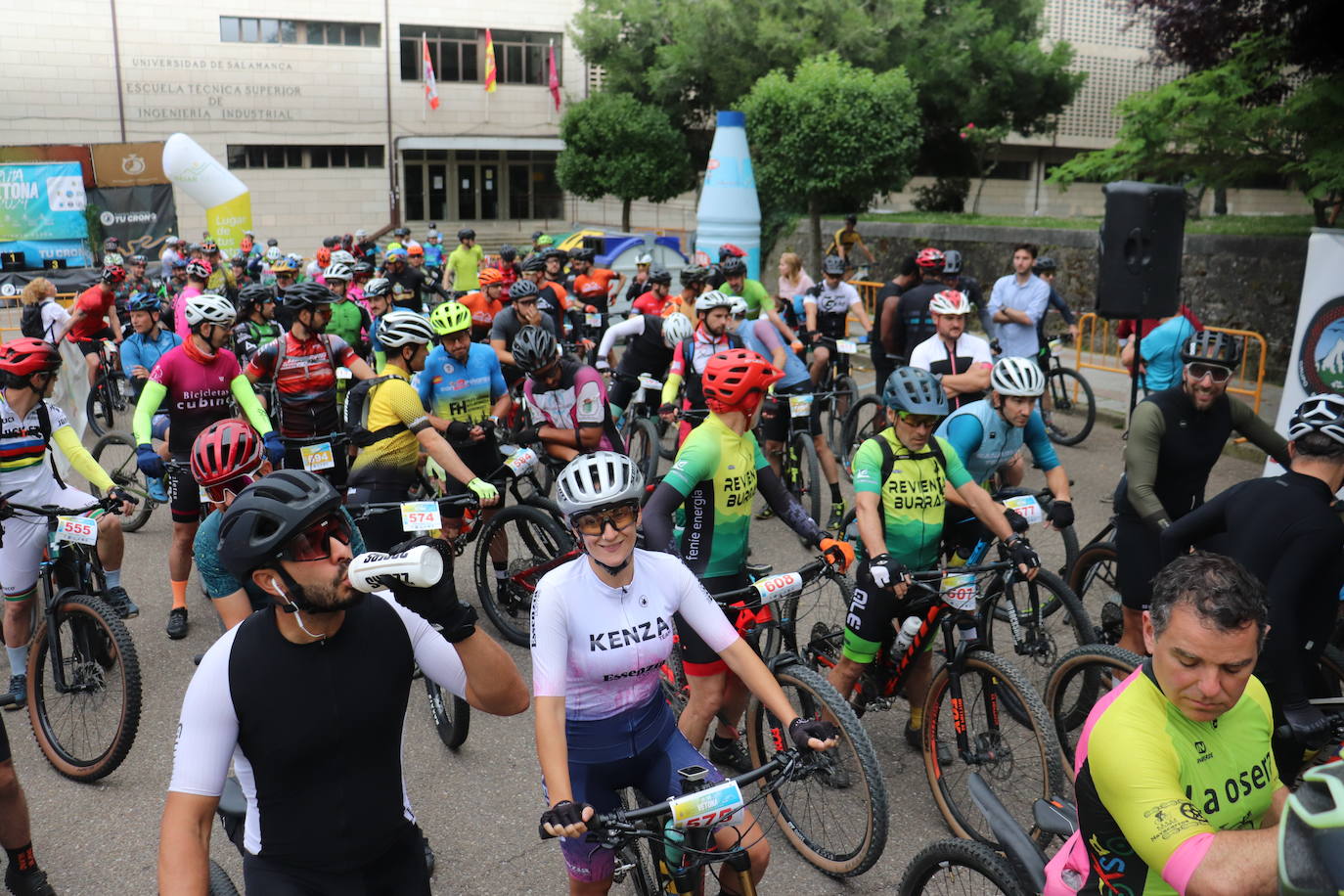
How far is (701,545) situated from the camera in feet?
17.0

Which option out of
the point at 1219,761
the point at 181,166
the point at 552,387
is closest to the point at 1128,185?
the point at 552,387

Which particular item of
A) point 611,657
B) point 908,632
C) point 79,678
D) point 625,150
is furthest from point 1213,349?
point 625,150

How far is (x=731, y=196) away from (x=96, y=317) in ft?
35.3

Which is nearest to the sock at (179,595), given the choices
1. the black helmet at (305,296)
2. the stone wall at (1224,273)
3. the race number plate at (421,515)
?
the black helmet at (305,296)

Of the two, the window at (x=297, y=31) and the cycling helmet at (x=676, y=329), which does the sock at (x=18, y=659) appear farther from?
the window at (x=297, y=31)

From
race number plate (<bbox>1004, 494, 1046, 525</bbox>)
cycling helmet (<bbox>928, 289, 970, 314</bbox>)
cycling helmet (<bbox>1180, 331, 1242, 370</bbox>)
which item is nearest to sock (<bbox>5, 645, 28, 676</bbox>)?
race number plate (<bbox>1004, 494, 1046, 525</bbox>)

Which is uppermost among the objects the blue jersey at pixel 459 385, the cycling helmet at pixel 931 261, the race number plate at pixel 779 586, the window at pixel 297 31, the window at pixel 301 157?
the window at pixel 297 31

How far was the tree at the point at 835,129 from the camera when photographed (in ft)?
70.8

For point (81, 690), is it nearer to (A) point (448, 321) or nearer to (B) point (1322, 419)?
(A) point (448, 321)

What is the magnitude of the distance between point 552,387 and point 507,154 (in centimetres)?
4035

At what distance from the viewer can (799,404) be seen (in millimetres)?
8859

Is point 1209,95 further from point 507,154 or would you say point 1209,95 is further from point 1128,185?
point 507,154

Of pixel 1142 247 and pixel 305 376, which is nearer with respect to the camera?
pixel 305 376

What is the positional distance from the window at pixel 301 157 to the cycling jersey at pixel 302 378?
35878 mm
